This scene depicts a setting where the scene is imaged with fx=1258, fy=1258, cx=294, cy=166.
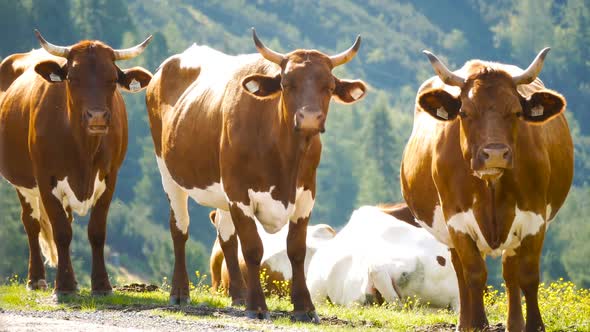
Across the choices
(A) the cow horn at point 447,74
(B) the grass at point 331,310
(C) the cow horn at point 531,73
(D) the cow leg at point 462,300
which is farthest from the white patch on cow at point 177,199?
(C) the cow horn at point 531,73

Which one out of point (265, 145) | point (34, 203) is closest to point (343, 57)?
point (265, 145)

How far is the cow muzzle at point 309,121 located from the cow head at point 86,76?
298 centimetres

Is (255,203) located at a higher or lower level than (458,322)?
higher

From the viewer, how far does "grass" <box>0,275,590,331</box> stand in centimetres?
1280

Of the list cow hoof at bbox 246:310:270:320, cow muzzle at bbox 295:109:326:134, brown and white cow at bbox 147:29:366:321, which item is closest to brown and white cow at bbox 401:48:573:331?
cow muzzle at bbox 295:109:326:134

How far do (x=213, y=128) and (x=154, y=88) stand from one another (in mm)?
2551

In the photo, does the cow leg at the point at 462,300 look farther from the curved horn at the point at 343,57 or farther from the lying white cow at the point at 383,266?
the lying white cow at the point at 383,266

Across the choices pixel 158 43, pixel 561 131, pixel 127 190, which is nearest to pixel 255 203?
pixel 561 131

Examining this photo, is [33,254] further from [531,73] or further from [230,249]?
[531,73]

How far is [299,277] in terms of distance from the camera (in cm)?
1338

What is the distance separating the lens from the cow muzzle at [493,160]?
11016 mm

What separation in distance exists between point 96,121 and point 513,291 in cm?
534

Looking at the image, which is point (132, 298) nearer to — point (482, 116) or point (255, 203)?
point (255, 203)

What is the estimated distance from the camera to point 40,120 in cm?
1539
